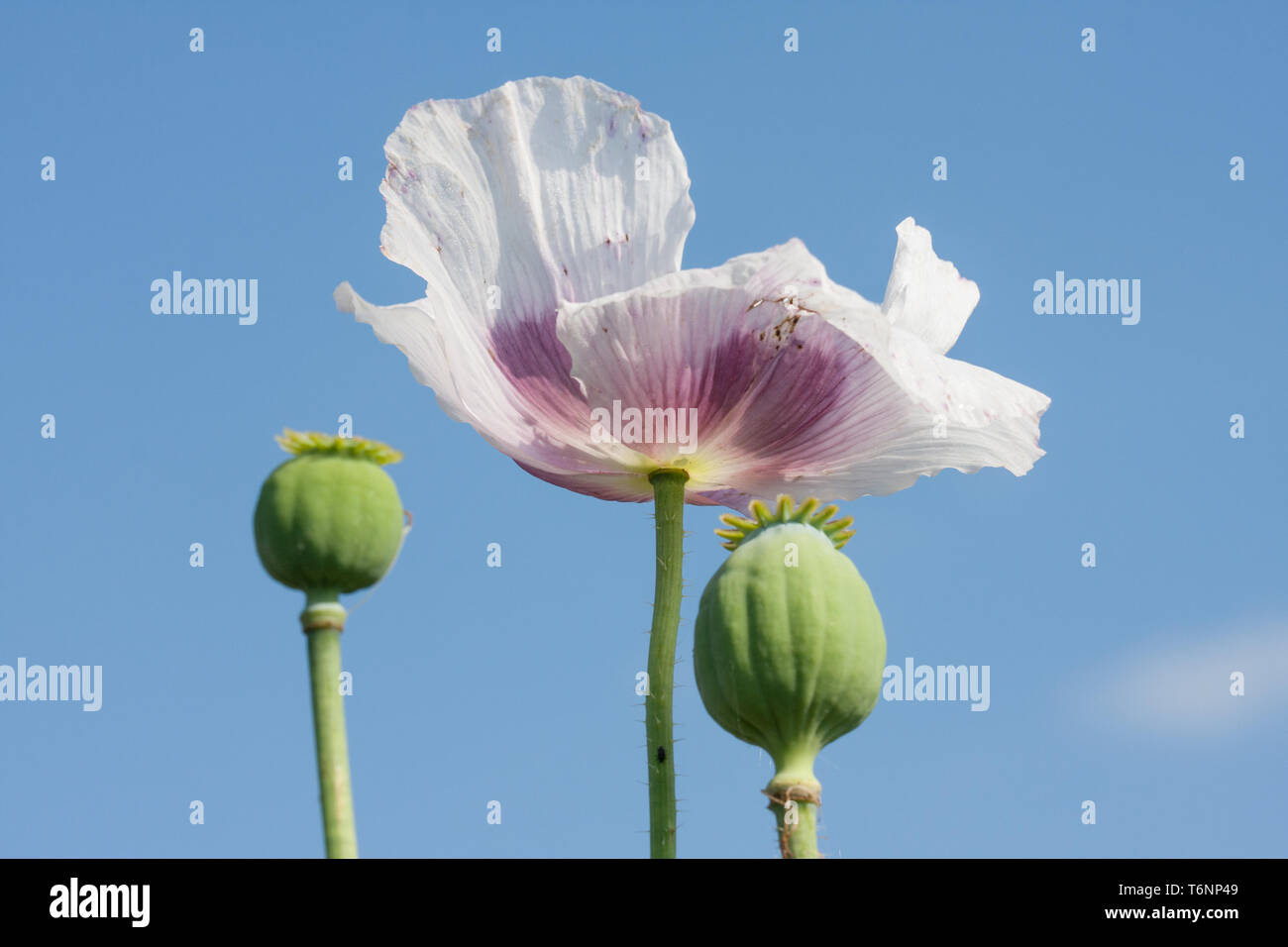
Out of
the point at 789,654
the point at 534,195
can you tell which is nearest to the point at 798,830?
the point at 789,654

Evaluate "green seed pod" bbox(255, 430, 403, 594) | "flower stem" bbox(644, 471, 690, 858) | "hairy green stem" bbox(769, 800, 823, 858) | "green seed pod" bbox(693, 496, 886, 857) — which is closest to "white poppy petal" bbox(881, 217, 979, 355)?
"flower stem" bbox(644, 471, 690, 858)

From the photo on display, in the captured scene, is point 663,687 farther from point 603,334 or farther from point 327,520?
point 327,520

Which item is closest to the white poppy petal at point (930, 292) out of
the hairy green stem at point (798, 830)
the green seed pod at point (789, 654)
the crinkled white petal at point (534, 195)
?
the crinkled white petal at point (534, 195)

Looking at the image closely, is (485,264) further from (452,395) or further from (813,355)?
(813,355)

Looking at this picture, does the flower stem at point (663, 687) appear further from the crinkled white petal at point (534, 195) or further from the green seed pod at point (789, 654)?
the crinkled white petal at point (534, 195)

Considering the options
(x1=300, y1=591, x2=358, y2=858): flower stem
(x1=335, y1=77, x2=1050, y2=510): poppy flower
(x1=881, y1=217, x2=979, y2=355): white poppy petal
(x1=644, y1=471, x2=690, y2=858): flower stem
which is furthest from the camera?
(x1=881, y1=217, x2=979, y2=355): white poppy petal

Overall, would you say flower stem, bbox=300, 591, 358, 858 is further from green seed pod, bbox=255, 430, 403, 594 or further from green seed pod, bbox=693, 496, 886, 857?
green seed pod, bbox=693, 496, 886, 857
